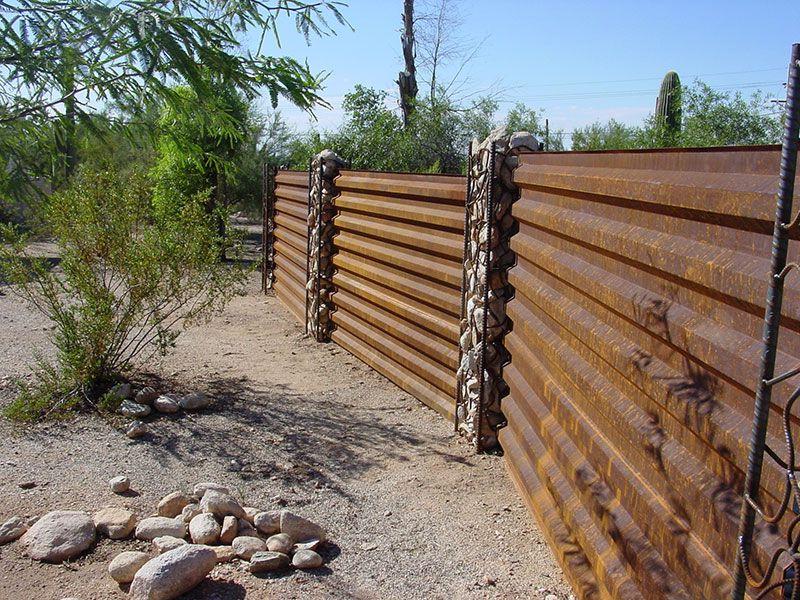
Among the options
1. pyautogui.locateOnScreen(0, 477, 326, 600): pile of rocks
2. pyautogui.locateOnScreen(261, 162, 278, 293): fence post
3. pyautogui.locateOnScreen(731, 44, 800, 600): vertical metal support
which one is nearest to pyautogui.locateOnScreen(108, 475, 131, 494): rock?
pyautogui.locateOnScreen(0, 477, 326, 600): pile of rocks

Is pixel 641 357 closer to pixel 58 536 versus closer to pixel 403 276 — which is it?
pixel 58 536

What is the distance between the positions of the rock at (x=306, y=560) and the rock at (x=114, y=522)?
0.95m

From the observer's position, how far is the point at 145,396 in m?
7.00

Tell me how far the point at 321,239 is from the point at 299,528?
585 cm

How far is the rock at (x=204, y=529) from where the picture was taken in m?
4.40

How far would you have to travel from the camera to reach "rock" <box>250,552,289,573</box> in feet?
13.5

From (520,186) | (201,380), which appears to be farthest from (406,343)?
(520,186)

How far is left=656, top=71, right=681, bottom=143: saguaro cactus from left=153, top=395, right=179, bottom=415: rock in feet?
48.7

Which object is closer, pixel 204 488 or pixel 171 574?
pixel 171 574

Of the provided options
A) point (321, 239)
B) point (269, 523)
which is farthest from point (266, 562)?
point (321, 239)

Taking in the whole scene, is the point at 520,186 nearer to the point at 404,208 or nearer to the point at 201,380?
the point at 404,208

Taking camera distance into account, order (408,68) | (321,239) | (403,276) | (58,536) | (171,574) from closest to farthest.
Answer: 1. (171,574)
2. (58,536)
3. (403,276)
4. (321,239)
5. (408,68)

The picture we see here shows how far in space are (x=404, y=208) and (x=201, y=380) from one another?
2.47 metres

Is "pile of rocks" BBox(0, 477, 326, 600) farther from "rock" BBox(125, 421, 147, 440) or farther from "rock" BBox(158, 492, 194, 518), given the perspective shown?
"rock" BBox(125, 421, 147, 440)
